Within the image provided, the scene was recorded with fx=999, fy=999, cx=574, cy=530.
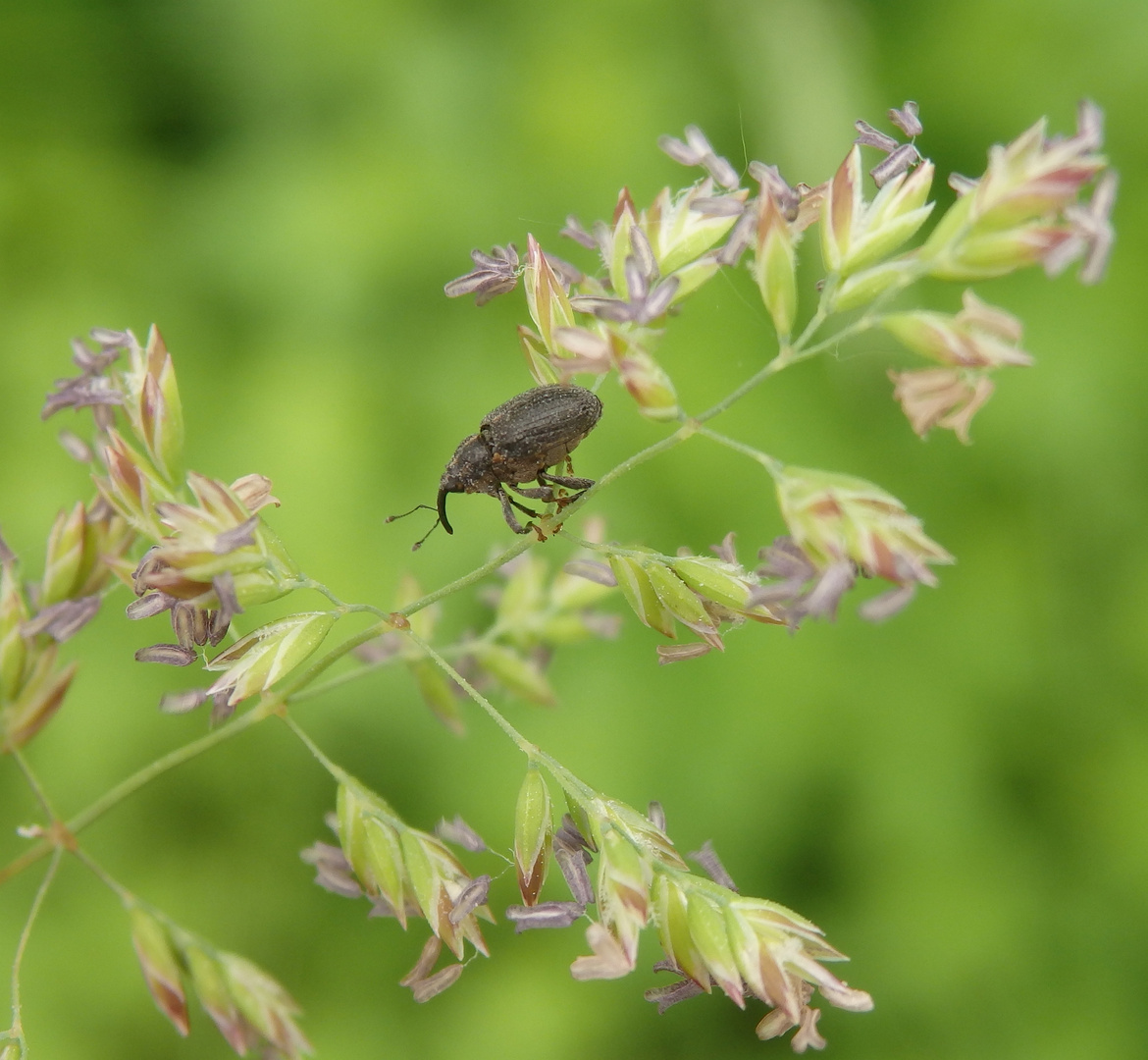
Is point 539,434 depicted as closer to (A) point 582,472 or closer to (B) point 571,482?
(B) point 571,482

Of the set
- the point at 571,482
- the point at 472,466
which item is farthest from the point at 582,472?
the point at 571,482

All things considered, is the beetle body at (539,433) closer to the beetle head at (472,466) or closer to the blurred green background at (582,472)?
the beetle head at (472,466)

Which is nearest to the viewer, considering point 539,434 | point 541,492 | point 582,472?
point 539,434

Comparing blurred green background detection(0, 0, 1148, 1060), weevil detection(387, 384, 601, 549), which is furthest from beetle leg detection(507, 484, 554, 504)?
blurred green background detection(0, 0, 1148, 1060)

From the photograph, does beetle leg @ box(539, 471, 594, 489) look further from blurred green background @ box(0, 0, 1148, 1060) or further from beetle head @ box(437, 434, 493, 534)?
blurred green background @ box(0, 0, 1148, 1060)

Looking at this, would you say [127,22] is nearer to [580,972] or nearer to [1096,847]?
[580,972]

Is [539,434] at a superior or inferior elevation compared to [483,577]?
superior

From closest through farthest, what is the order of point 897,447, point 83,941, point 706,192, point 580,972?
point 580,972 < point 706,192 < point 83,941 < point 897,447

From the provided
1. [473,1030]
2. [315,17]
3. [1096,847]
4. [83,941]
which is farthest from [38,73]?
[1096,847]

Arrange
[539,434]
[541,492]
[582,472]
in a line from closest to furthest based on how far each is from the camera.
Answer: [539,434] < [541,492] < [582,472]
